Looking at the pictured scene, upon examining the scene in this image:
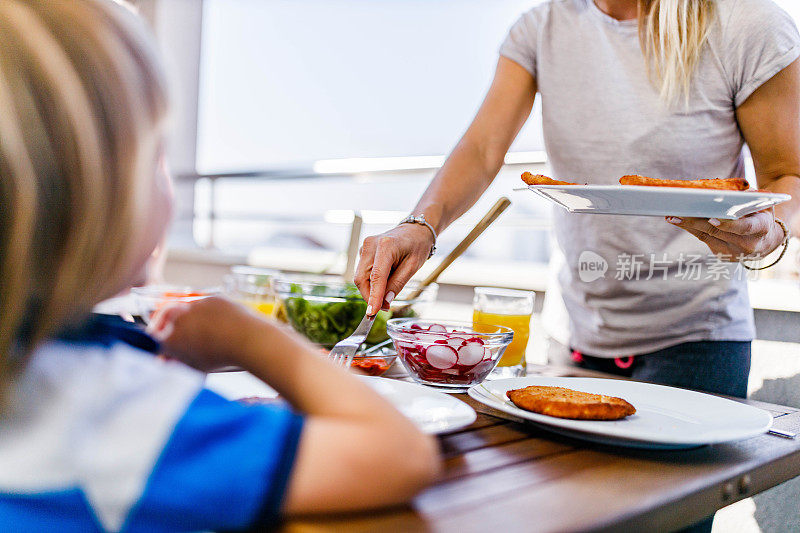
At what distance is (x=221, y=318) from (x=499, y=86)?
1.07 metres

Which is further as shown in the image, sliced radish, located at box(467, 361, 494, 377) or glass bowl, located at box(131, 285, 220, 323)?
glass bowl, located at box(131, 285, 220, 323)

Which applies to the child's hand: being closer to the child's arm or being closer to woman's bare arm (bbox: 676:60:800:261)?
the child's arm

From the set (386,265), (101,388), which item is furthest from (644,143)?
(101,388)

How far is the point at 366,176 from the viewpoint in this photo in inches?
131

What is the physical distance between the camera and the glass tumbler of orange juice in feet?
4.10

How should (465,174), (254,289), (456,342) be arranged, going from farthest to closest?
1. (254,289)
2. (465,174)
3. (456,342)

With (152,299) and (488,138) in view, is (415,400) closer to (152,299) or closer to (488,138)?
(152,299)

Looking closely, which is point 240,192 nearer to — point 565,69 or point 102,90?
point 565,69

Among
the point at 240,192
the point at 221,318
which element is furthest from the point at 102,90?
the point at 240,192

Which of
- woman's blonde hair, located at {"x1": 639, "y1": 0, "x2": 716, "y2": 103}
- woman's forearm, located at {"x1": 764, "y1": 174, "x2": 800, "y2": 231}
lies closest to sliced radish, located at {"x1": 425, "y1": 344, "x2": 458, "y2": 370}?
woman's forearm, located at {"x1": 764, "y1": 174, "x2": 800, "y2": 231}

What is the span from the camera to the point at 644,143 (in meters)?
1.43

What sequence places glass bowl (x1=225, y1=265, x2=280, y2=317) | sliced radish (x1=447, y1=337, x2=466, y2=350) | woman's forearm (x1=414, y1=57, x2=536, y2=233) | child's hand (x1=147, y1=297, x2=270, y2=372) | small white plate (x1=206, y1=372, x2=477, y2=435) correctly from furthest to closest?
glass bowl (x1=225, y1=265, x2=280, y2=317) → woman's forearm (x1=414, y1=57, x2=536, y2=233) → sliced radish (x1=447, y1=337, x2=466, y2=350) → small white plate (x1=206, y1=372, x2=477, y2=435) → child's hand (x1=147, y1=297, x2=270, y2=372)

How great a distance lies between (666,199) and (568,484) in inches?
17.5

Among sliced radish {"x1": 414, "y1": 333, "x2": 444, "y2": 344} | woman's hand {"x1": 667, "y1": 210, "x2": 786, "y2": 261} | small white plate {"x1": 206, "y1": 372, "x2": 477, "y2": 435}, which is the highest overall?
woman's hand {"x1": 667, "y1": 210, "x2": 786, "y2": 261}
